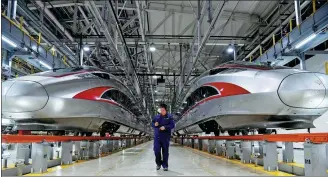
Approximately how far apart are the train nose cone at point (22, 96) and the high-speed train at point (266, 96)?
3548 millimetres

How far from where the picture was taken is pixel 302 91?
465cm

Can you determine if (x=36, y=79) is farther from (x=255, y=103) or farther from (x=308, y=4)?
(x=308, y=4)

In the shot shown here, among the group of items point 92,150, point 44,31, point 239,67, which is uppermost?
point 44,31

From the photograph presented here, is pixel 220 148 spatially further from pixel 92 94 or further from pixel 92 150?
pixel 92 94

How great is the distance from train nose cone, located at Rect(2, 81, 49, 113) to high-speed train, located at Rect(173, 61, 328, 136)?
355cm

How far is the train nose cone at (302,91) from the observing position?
4660 mm

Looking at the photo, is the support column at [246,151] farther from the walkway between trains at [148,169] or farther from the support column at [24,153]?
the support column at [24,153]

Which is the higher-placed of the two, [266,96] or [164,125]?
[266,96]

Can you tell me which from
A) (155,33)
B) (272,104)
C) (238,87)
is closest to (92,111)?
(238,87)

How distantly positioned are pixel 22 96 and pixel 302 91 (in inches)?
187

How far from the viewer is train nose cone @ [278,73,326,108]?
15.3ft

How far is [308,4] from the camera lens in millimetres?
10109

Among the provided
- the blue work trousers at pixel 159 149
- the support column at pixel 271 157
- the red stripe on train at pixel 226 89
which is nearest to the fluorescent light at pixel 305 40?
the red stripe on train at pixel 226 89

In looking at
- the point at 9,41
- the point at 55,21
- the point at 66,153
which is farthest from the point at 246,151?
the point at 55,21
